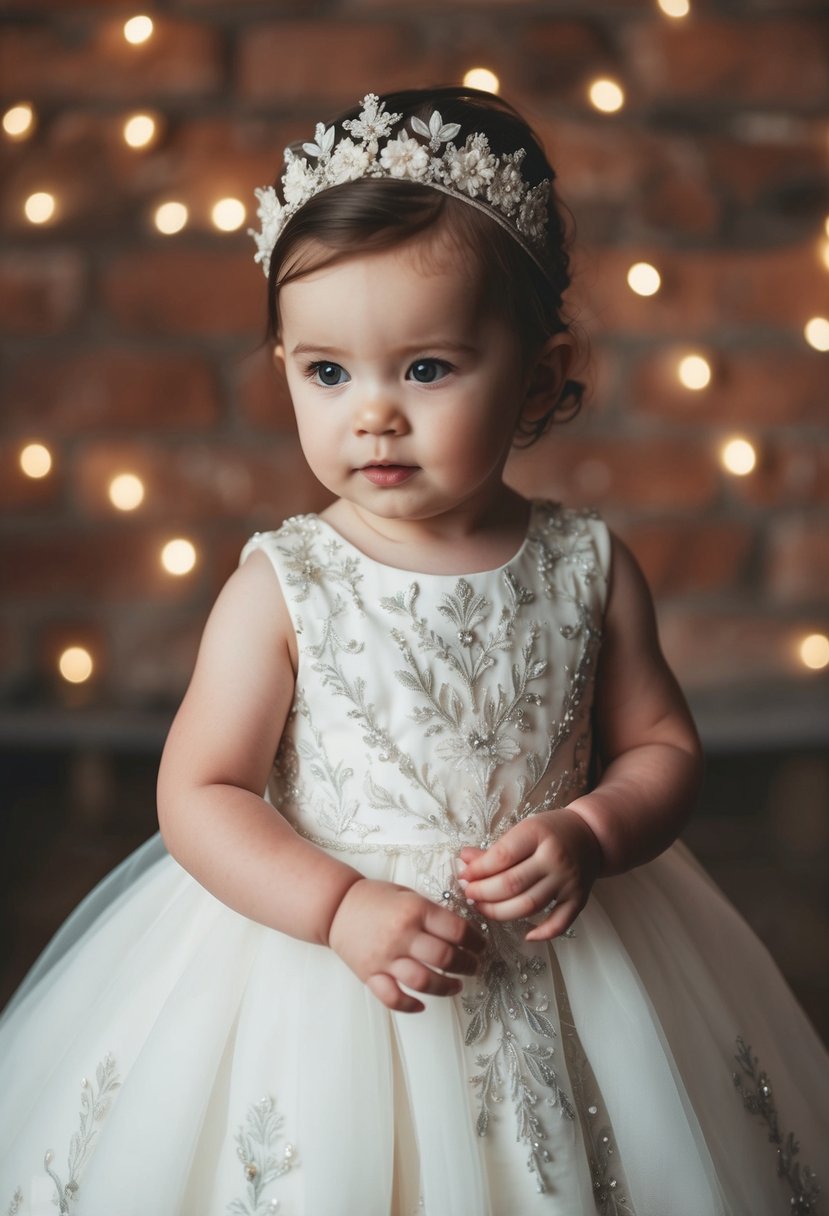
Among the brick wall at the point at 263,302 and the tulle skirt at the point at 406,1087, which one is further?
the brick wall at the point at 263,302

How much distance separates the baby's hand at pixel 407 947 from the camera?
28.5 inches

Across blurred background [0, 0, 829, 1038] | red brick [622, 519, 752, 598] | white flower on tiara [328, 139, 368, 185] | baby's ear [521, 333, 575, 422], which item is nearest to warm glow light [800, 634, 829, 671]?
blurred background [0, 0, 829, 1038]

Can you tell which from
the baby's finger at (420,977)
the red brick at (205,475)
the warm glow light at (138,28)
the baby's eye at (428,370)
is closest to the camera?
the baby's finger at (420,977)

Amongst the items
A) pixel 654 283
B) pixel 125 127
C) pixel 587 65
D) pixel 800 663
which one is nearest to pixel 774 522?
pixel 800 663

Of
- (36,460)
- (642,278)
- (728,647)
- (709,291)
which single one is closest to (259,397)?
(36,460)

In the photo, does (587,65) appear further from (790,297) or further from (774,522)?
(774,522)

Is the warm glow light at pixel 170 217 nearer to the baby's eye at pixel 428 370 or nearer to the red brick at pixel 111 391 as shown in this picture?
the red brick at pixel 111 391

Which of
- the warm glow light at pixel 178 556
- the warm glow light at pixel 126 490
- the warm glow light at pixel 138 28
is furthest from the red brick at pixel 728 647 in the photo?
the warm glow light at pixel 138 28

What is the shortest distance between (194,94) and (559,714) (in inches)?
54.2

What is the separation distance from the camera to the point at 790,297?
2.00 meters

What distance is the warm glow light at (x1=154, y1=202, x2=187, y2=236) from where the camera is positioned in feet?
6.18

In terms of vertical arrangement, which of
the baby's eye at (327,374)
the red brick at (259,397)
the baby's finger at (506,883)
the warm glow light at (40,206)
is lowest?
the baby's finger at (506,883)

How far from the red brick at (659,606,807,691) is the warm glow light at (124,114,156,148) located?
3.66 feet

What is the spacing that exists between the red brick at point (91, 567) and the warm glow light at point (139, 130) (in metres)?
0.59
